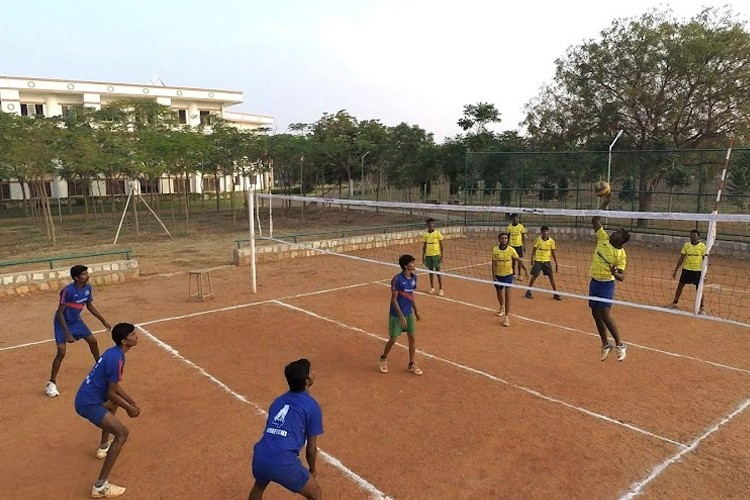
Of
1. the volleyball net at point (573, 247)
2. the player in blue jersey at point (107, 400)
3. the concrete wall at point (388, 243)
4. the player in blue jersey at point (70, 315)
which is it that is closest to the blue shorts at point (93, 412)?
the player in blue jersey at point (107, 400)

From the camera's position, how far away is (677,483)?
510cm

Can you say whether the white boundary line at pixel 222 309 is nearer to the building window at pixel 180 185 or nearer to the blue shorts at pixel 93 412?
the blue shorts at pixel 93 412

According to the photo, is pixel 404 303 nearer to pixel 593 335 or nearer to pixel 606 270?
pixel 606 270

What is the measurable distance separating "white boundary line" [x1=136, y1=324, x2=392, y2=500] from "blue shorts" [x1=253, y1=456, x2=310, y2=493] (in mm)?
1410

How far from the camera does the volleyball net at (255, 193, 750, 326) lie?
39.3ft

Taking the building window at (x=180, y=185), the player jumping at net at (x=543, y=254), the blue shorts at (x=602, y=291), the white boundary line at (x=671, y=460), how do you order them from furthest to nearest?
the building window at (x=180, y=185) < the player jumping at net at (x=543, y=254) < the blue shorts at (x=602, y=291) < the white boundary line at (x=671, y=460)

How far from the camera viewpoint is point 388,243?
20703 mm

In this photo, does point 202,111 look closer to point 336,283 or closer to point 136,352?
point 336,283

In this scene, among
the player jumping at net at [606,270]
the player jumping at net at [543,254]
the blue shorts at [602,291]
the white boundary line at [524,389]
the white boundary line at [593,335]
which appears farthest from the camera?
the player jumping at net at [543,254]

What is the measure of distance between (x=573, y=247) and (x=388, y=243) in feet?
24.6

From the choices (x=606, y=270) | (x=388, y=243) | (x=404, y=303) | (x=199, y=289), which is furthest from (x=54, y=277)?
(x=606, y=270)

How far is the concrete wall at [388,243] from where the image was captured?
17.2 meters

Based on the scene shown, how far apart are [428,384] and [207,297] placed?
7127mm

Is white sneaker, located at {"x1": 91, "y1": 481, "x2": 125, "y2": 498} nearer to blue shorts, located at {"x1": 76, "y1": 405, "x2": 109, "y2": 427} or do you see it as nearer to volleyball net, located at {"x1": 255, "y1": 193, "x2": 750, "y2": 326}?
blue shorts, located at {"x1": 76, "y1": 405, "x2": 109, "y2": 427}
